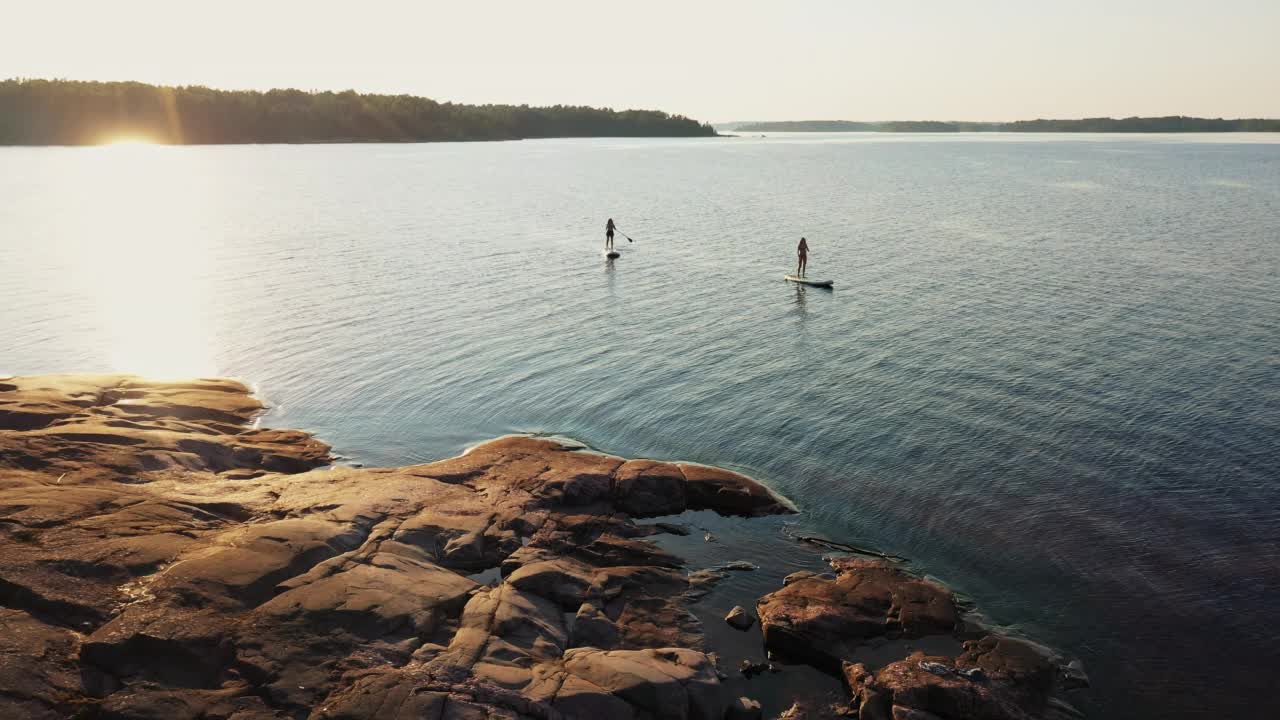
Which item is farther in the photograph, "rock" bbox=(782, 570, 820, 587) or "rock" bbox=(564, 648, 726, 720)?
"rock" bbox=(782, 570, 820, 587)

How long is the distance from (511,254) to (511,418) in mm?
42913

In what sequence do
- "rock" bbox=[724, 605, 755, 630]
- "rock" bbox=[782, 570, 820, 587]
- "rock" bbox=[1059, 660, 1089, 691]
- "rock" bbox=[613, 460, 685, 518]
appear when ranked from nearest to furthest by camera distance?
"rock" bbox=[1059, 660, 1089, 691]
"rock" bbox=[724, 605, 755, 630]
"rock" bbox=[782, 570, 820, 587]
"rock" bbox=[613, 460, 685, 518]

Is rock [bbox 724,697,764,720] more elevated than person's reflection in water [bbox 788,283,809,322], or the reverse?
person's reflection in water [bbox 788,283,809,322]

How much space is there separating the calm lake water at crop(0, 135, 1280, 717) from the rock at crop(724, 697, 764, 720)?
4.54 meters

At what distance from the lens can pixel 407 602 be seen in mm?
19172

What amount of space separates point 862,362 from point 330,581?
29.5 metres

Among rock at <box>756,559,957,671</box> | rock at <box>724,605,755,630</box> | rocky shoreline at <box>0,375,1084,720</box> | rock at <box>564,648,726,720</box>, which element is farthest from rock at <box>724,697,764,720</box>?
rock at <box>724,605,755,630</box>

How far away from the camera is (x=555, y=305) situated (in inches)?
2172

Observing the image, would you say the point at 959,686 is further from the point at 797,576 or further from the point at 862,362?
the point at 862,362

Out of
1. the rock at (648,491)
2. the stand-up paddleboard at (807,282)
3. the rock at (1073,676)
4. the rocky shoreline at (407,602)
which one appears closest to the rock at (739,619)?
the rocky shoreline at (407,602)

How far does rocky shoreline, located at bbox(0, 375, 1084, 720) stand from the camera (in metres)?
16.3

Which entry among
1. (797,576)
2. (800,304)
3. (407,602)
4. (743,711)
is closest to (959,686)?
(743,711)

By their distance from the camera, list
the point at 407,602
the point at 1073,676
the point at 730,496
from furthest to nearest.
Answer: the point at 730,496 < the point at 407,602 < the point at 1073,676

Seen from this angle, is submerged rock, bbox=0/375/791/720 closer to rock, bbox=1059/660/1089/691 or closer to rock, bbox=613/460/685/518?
rock, bbox=613/460/685/518
